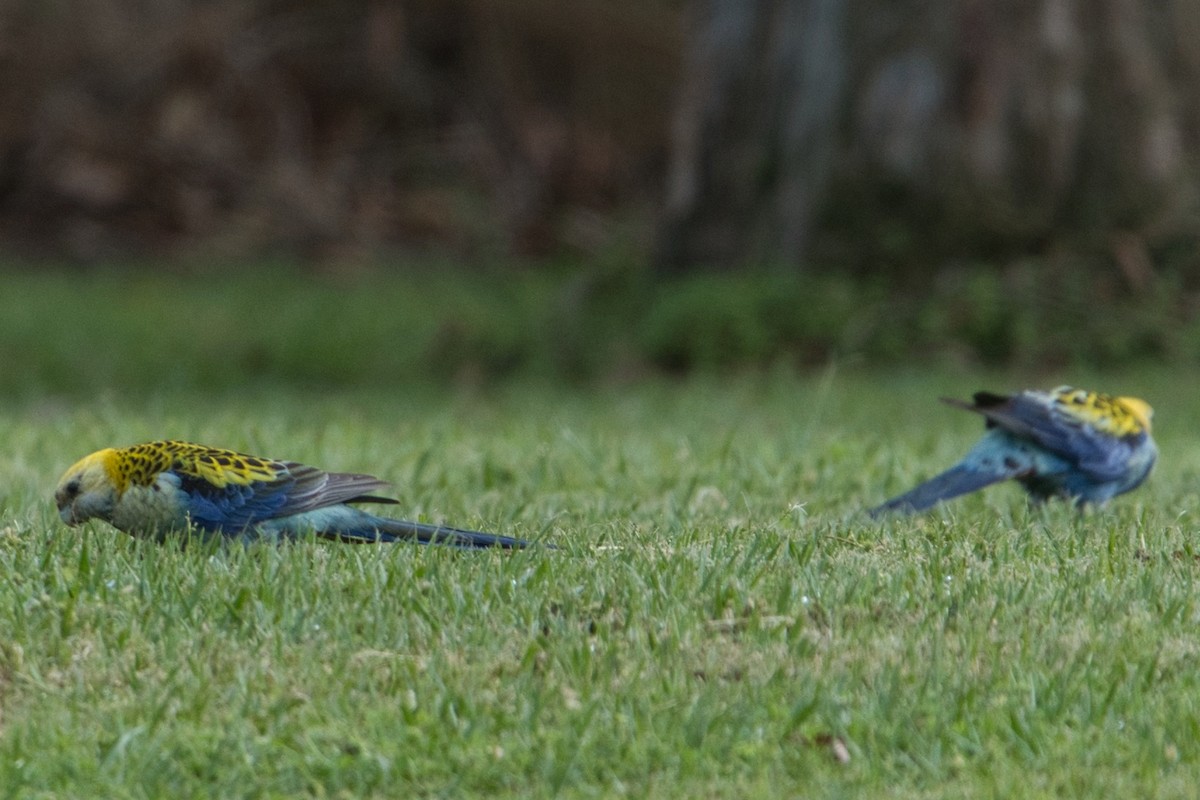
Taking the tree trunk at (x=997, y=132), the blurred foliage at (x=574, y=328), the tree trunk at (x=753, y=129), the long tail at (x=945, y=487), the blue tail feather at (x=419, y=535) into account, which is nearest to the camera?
the blue tail feather at (x=419, y=535)

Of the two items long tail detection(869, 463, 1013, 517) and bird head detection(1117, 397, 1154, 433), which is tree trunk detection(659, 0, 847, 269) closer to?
bird head detection(1117, 397, 1154, 433)

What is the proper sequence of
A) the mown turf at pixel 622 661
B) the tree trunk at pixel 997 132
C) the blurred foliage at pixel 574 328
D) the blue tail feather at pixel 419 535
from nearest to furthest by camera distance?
the mown turf at pixel 622 661
the blue tail feather at pixel 419 535
the blurred foliage at pixel 574 328
the tree trunk at pixel 997 132

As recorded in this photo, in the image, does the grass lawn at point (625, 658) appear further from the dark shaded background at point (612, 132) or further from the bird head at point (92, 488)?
the dark shaded background at point (612, 132)

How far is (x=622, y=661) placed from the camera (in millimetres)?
4301

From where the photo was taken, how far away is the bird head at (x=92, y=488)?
17.1ft

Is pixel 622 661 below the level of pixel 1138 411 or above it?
below

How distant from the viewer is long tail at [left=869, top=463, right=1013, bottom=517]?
6.07 meters

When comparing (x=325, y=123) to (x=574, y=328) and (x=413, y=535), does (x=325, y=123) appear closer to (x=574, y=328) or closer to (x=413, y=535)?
(x=574, y=328)

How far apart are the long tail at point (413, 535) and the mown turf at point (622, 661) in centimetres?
12

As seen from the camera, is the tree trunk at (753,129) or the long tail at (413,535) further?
the tree trunk at (753,129)

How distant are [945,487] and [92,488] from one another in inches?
116

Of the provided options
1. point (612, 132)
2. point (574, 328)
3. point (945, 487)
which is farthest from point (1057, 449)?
point (612, 132)

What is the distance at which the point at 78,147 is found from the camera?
18.8 metres

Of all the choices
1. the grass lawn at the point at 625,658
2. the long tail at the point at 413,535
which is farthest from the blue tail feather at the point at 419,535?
the grass lawn at the point at 625,658
